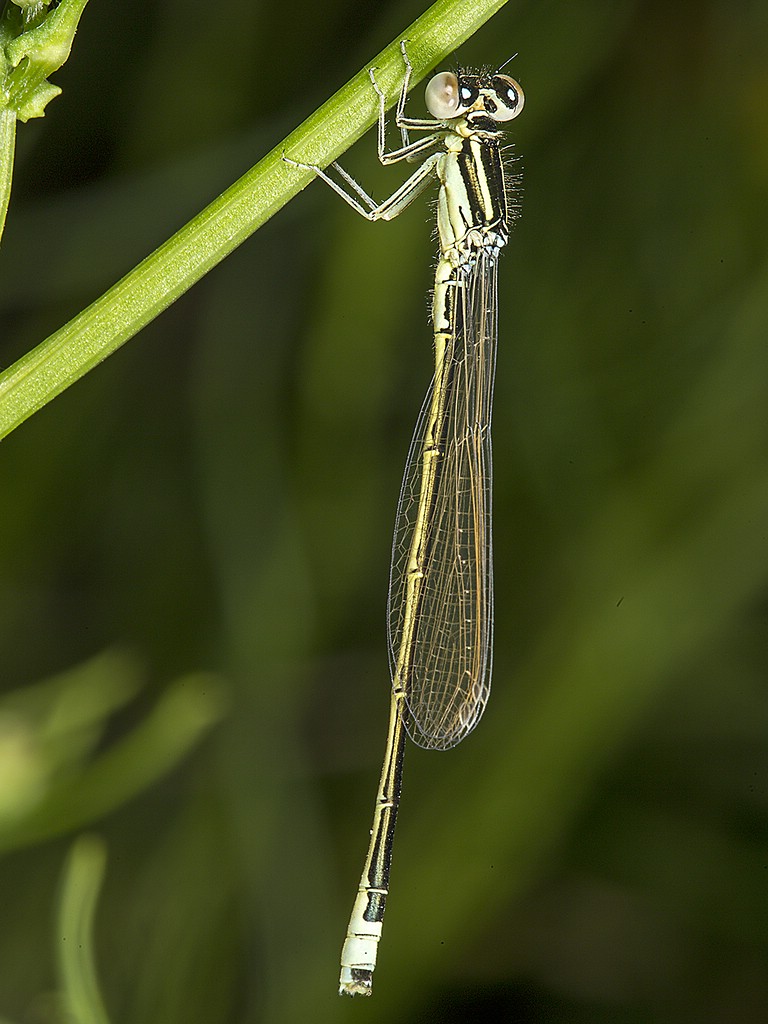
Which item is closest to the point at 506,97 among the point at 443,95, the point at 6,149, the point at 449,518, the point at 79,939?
the point at 443,95

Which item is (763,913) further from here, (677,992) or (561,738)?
(561,738)

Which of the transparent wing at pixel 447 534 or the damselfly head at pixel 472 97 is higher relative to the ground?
the damselfly head at pixel 472 97

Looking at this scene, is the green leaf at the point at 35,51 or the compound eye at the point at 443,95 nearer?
the green leaf at the point at 35,51

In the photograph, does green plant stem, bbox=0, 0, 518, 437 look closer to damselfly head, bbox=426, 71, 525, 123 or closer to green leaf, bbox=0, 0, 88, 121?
green leaf, bbox=0, 0, 88, 121

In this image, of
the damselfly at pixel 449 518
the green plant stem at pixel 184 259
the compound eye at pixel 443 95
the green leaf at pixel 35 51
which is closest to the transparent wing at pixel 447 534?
the damselfly at pixel 449 518

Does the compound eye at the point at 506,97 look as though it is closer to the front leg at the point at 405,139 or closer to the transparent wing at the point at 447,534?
the front leg at the point at 405,139

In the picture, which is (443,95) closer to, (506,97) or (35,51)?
(506,97)

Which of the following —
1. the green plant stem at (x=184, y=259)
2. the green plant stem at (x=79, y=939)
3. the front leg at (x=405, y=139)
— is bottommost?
the green plant stem at (x=79, y=939)

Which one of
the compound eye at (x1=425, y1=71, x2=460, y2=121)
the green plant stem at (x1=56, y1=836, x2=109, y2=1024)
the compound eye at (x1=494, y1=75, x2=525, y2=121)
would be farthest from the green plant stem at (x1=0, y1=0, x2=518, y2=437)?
the green plant stem at (x1=56, y1=836, x2=109, y2=1024)
